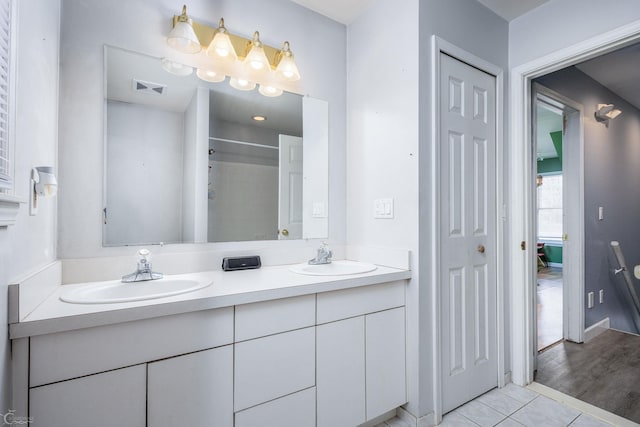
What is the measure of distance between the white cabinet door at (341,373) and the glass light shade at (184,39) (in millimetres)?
1483

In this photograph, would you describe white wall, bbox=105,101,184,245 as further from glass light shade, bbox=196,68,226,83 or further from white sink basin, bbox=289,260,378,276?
white sink basin, bbox=289,260,378,276

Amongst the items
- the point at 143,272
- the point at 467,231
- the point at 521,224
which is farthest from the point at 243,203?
the point at 521,224

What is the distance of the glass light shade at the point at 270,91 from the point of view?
185 cm

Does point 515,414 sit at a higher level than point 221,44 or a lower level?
lower

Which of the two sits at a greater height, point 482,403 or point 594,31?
point 594,31

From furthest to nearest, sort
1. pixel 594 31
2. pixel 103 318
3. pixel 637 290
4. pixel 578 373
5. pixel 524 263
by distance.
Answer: pixel 637 290, pixel 578 373, pixel 524 263, pixel 594 31, pixel 103 318

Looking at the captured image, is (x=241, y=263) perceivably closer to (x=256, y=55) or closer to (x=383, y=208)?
(x=383, y=208)

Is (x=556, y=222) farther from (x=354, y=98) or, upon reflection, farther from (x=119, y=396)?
(x=119, y=396)

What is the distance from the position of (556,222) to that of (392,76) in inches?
279

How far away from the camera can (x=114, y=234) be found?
4.63 feet

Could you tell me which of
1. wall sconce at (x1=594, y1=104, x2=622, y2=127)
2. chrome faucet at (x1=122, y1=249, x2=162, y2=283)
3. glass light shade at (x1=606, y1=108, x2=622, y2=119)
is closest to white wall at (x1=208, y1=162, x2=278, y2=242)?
chrome faucet at (x1=122, y1=249, x2=162, y2=283)

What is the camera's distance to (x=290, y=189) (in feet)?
6.49

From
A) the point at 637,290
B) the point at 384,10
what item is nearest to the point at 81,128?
the point at 384,10

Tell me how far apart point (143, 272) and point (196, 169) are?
58 centimetres
